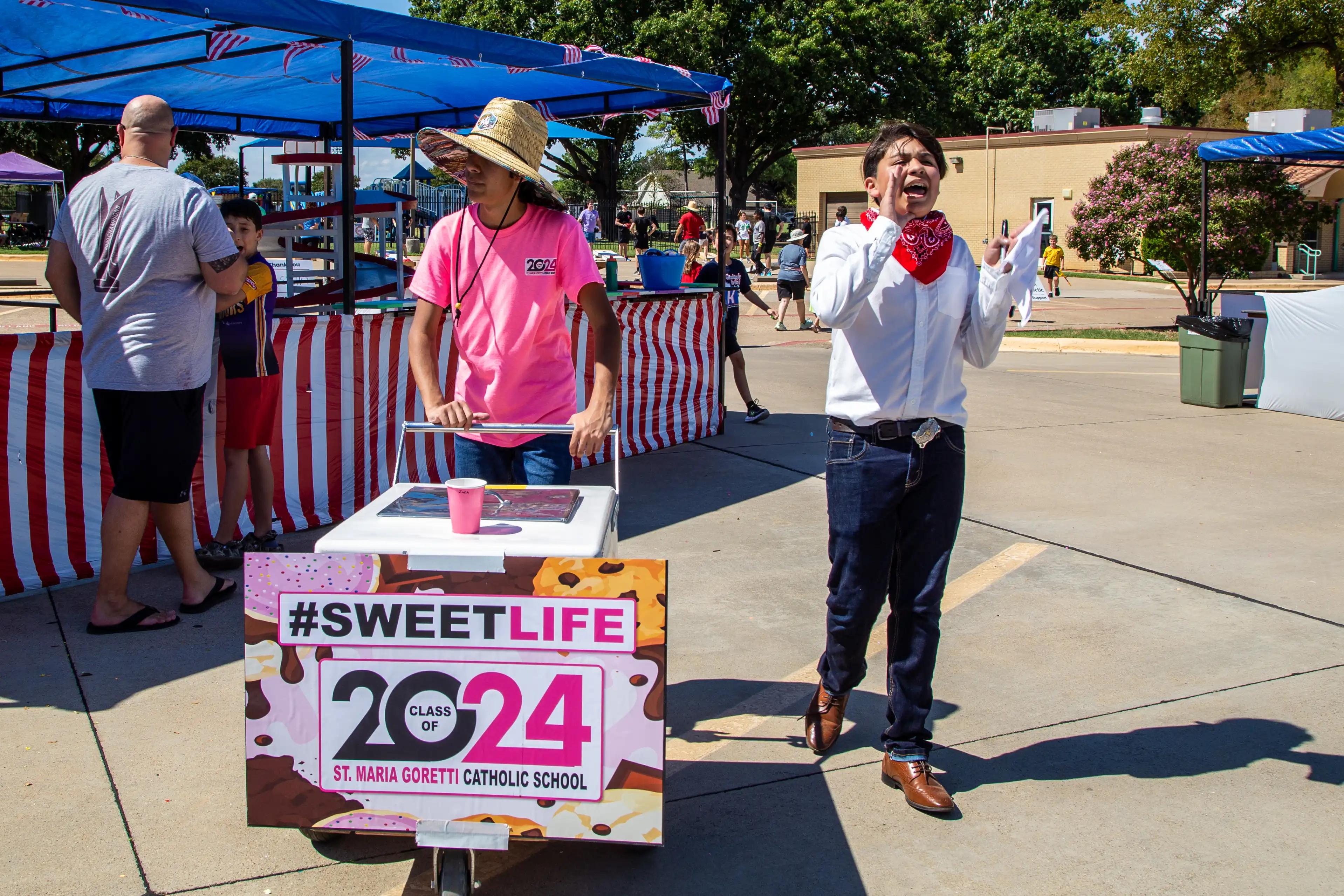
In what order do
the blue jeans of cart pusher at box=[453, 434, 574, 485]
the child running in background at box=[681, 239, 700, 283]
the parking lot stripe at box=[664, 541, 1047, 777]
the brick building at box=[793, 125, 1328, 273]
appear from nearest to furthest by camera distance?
the blue jeans of cart pusher at box=[453, 434, 574, 485] < the parking lot stripe at box=[664, 541, 1047, 777] < the child running in background at box=[681, 239, 700, 283] < the brick building at box=[793, 125, 1328, 273]

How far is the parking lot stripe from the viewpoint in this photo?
374 cm

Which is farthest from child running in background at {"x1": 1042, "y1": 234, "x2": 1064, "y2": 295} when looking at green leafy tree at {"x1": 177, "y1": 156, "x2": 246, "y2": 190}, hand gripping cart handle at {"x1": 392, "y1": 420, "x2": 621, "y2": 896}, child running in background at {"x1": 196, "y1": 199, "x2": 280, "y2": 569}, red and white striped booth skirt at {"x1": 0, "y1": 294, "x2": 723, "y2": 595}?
green leafy tree at {"x1": 177, "y1": 156, "x2": 246, "y2": 190}

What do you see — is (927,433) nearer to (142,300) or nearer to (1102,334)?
(142,300)

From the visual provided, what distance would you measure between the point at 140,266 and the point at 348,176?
2.24m

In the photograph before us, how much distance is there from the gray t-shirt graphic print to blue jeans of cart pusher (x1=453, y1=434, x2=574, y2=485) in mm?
1583

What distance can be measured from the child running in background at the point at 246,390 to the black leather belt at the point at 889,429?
10.5 ft

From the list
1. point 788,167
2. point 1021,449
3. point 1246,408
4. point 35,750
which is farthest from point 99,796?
point 788,167

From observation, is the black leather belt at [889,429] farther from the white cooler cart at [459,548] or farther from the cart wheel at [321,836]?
the cart wheel at [321,836]

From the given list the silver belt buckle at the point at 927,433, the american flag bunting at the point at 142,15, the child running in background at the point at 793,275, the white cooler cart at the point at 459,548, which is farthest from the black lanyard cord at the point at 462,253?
the child running in background at the point at 793,275

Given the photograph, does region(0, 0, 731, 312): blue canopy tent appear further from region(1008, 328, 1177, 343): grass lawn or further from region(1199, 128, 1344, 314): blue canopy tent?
region(1008, 328, 1177, 343): grass lawn

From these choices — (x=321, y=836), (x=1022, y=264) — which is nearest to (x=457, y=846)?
(x=321, y=836)

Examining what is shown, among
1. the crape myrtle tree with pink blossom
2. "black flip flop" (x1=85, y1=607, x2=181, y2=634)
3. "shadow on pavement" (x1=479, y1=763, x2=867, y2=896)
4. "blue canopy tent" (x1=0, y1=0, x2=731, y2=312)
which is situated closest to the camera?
"shadow on pavement" (x1=479, y1=763, x2=867, y2=896)

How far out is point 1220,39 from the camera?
28.7 metres

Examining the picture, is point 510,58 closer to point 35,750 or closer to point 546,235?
point 546,235
